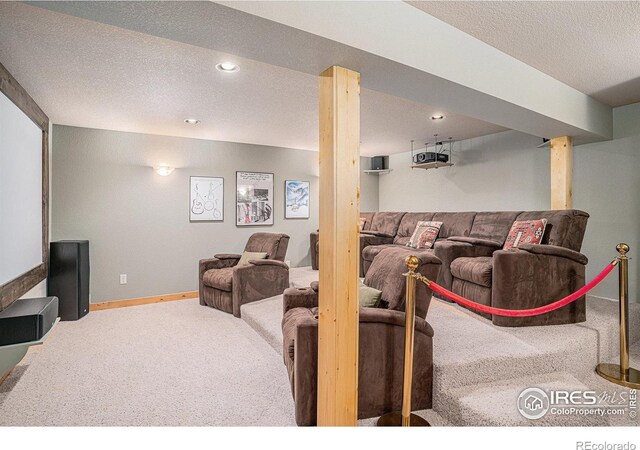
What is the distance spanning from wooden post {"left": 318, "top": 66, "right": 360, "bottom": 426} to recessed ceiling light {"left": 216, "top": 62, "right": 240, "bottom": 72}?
1156mm

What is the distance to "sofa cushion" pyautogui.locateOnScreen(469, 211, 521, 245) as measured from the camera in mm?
4250

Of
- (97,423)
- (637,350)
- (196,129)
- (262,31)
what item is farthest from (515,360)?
(196,129)

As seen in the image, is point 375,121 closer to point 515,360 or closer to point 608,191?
point 608,191

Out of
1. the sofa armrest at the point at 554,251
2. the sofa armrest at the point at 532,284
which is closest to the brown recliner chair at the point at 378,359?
the sofa armrest at the point at 532,284

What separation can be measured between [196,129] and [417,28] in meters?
3.50

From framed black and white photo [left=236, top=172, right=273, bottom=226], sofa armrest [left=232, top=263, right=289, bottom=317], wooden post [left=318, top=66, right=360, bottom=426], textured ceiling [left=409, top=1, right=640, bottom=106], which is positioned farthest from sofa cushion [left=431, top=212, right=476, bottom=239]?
wooden post [left=318, top=66, right=360, bottom=426]

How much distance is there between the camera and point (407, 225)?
5.70 metres

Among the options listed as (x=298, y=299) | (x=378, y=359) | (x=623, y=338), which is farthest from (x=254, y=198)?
(x=623, y=338)

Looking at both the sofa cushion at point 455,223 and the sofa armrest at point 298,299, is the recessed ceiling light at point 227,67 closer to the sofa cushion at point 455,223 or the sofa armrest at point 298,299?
the sofa armrest at point 298,299

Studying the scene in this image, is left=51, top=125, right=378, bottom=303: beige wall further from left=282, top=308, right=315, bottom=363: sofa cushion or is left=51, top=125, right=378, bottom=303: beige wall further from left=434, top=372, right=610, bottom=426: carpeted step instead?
left=434, top=372, right=610, bottom=426: carpeted step

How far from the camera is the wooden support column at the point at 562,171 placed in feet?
12.7

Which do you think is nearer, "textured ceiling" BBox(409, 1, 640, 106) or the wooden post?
the wooden post

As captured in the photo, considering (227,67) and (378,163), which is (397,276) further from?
(378,163)

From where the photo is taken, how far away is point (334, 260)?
1.86 metres
